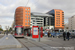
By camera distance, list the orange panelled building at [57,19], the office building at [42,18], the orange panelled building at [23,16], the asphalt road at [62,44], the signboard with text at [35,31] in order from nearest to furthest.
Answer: the asphalt road at [62,44]
the signboard with text at [35,31]
the orange panelled building at [23,16]
the orange panelled building at [57,19]
the office building at [42,18]

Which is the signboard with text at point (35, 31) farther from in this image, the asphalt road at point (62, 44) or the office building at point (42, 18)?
the office building at point (42, 18)

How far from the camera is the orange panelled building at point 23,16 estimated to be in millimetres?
121731

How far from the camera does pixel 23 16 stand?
408ft

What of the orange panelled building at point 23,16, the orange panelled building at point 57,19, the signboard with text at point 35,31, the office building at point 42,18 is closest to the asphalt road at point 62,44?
the signboard with text at point 35,31

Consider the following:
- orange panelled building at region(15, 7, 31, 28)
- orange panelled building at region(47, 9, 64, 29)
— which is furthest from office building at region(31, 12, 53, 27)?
orange panelled building at region(15, 7, 31, 28)

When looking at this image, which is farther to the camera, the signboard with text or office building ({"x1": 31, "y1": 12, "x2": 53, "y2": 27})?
office building ({"x1": 31, "y1": 12, "x2": 53, "y2": 27})

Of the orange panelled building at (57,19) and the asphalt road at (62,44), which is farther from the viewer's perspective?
the orange panelled building at (57,19)

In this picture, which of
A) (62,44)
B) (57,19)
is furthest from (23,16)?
(62,44)

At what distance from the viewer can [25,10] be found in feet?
401

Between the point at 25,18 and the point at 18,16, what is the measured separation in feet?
34.7

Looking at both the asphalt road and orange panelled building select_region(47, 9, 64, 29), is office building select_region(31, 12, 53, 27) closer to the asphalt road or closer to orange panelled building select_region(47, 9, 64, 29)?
orange panelled building select_region(47, 9, 64, 29)

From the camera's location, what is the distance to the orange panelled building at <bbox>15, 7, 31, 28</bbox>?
399 feet

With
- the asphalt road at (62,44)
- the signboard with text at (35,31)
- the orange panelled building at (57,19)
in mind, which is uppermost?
the orange panelled building at (57,19)

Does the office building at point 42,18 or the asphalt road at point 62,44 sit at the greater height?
the office building at point 42,18
